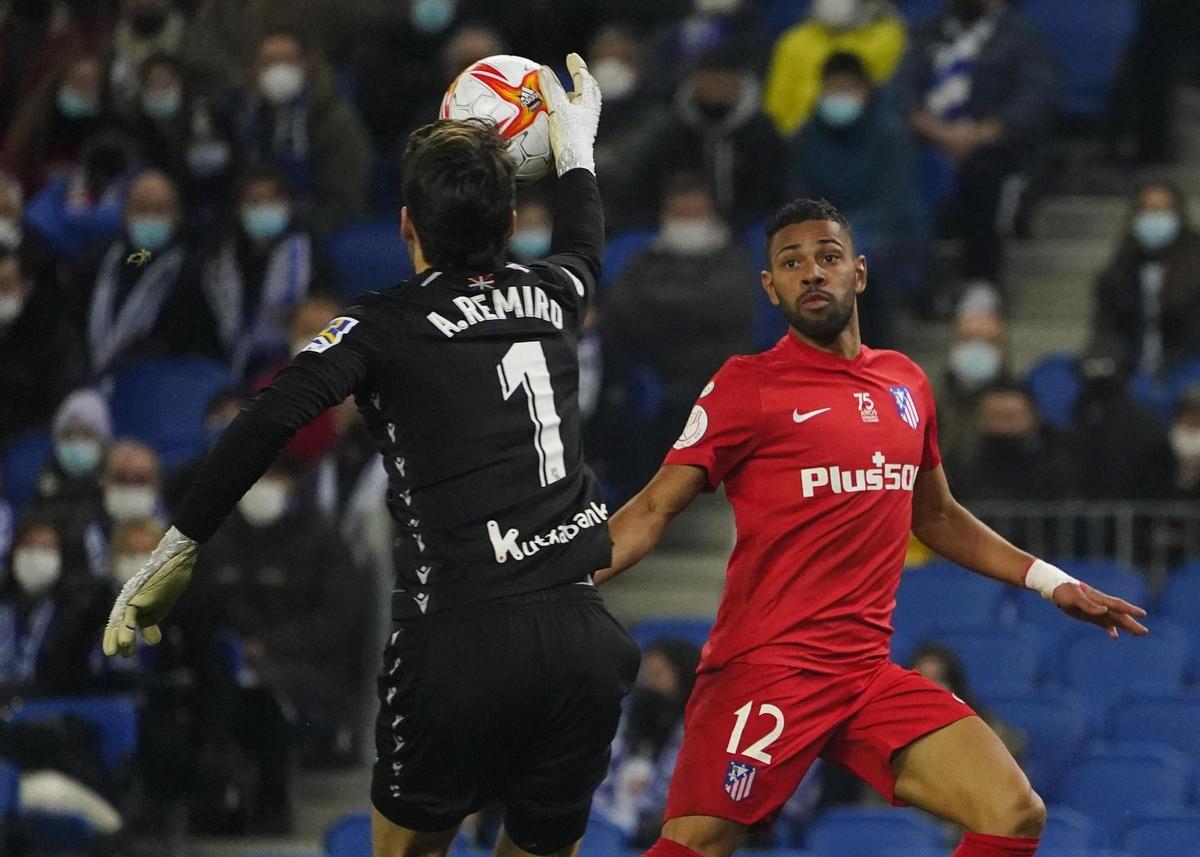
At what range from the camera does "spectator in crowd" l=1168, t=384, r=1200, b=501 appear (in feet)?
33.4

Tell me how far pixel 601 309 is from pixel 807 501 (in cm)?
532

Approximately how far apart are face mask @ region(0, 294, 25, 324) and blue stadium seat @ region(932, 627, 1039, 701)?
504cm

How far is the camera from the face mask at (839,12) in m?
12.3

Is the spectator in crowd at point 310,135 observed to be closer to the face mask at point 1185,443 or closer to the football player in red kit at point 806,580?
the face mask at point 1185,443

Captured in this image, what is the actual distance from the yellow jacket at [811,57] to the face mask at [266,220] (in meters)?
2.49

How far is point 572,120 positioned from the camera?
545cm

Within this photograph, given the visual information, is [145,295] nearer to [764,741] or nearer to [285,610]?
[285,610]

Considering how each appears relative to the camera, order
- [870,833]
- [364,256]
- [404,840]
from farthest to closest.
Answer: [364,256] < [870,833] < [404,840]

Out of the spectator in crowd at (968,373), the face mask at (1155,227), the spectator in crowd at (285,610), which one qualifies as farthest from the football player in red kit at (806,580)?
the face mask at (1155,227)

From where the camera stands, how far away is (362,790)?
10.1m

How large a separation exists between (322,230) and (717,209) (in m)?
A: 2.07

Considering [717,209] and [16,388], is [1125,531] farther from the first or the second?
[16,388]

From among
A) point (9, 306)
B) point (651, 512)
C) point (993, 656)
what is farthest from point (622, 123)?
point (651, 512)

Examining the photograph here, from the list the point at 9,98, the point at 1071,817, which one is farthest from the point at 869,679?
the point at 9,98
